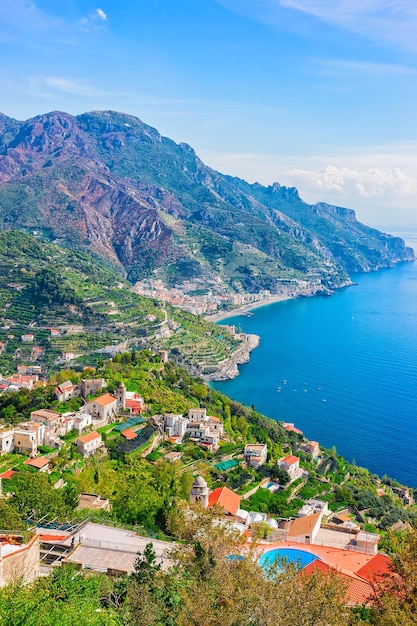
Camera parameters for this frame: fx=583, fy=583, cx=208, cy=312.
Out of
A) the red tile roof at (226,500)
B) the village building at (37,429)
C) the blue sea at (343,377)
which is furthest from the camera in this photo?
the blue sea at (343,377)

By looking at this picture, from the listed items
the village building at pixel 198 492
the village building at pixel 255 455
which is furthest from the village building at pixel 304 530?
the village building at pixel 255 455

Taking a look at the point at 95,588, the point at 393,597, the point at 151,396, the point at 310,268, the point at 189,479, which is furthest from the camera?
the point at 310,268

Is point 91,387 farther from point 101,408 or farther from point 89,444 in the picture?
point 89,444

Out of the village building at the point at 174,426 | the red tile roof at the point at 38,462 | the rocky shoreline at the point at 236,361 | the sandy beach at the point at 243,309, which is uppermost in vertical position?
the red tile roof at the point at 38,462

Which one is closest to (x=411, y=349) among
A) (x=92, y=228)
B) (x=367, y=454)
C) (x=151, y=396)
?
(x=367, y=454)

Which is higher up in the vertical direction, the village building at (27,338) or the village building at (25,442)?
the village building at (25,442)

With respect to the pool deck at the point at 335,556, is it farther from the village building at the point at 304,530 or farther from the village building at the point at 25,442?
the village building at the point at 25,442

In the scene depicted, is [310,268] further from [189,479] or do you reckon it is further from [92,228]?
[189,479]
